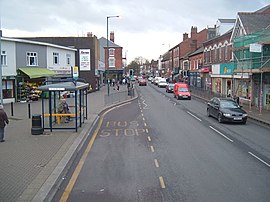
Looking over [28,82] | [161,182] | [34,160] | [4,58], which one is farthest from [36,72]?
[161,182]

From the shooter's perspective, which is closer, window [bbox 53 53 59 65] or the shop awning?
the shop awning

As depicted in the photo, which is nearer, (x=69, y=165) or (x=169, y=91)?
(x=69, y=165)

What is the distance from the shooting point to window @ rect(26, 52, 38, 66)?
36500mm

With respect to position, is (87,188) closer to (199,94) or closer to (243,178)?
(243,178)

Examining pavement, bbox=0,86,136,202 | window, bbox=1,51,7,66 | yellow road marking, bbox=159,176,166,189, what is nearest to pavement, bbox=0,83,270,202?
pavement, bbox=0,86,136,202

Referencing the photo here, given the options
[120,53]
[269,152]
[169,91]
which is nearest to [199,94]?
[169,91]

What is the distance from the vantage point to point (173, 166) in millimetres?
10406

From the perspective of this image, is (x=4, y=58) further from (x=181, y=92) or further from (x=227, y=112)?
(x=227, y=112)

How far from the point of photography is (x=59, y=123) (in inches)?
744

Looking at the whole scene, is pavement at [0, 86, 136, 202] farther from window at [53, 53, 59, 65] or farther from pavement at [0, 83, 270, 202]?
window at [53, 53, 59, 65]

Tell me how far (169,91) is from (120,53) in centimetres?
3358

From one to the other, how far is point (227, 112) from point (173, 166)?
34.5 ft

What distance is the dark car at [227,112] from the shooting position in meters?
19.8

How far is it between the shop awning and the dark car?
19505mm
